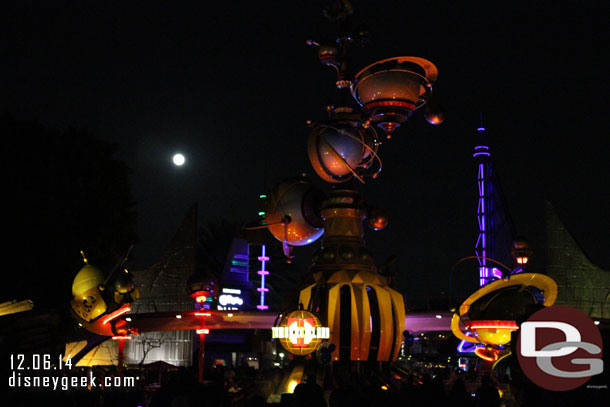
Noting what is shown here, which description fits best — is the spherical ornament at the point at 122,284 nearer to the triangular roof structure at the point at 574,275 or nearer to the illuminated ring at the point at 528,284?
the illuminated ring at the point at 528,284

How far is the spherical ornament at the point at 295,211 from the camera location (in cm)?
2262

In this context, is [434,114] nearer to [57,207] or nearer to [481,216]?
[57,207]

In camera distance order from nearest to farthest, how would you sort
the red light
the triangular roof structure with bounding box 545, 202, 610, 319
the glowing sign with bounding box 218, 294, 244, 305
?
the red light, the triangular roof structure with bounding box 545, 202, 610, 319, the glowing sign with bounding box 218, 294, 244, 305

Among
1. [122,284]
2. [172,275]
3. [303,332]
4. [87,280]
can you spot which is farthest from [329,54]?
[172,275]

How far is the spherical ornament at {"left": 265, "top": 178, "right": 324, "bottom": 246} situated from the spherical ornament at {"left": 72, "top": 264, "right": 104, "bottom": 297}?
4.90m

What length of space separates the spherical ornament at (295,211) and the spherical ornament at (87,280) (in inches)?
193

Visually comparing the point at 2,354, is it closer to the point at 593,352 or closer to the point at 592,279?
the point at 593,352

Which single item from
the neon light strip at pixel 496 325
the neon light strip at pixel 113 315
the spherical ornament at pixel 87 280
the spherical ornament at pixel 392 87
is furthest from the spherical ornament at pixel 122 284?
the neon light strip at pixel 496 325

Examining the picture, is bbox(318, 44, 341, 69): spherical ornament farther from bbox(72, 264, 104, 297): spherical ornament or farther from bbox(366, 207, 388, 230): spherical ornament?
bbox(72, 264, 104, 297): spherical ornament

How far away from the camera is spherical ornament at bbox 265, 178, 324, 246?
22.6 meters

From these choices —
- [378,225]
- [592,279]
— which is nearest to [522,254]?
[592,279]

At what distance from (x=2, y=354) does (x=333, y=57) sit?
46.8 ft

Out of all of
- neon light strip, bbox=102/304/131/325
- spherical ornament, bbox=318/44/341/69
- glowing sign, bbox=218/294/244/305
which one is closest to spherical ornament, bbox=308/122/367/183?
spherical ornament, bbox=318/44/341/69

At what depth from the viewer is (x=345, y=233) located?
22.0 metres
